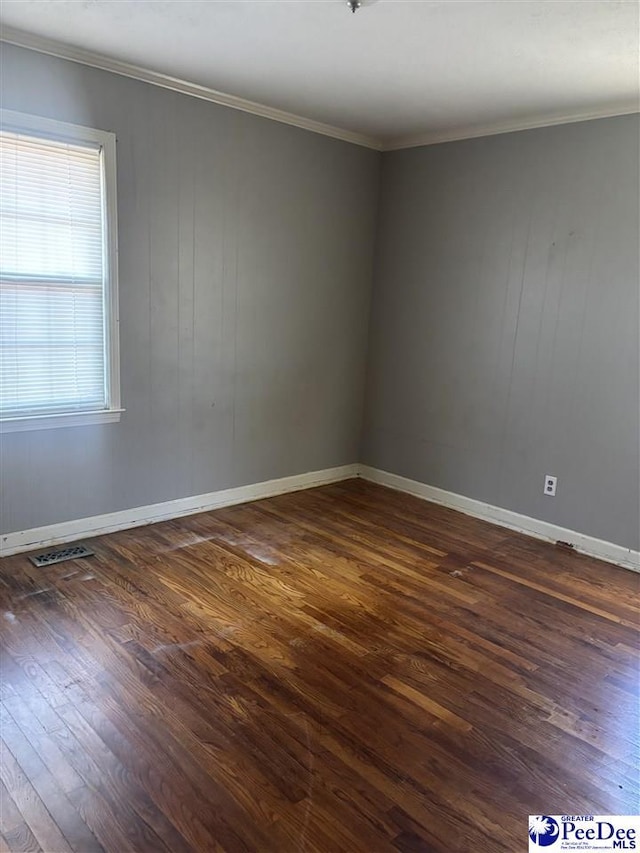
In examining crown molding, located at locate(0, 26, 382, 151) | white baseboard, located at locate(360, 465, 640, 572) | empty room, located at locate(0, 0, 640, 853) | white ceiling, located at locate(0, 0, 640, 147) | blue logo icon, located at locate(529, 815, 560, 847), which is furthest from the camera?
white baseboard, located at locate(360, 465, 640, 572)

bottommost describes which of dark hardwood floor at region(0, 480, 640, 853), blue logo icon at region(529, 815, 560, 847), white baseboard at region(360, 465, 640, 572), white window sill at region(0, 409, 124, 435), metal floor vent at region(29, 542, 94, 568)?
blue logo icon at region(529, 815, 560, 847)

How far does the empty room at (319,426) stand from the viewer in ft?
6.25

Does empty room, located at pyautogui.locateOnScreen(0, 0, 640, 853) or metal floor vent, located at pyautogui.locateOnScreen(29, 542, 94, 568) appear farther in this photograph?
metal floor vent, located at pyautogui.locateOnScreen(29, 542, 94, 568)

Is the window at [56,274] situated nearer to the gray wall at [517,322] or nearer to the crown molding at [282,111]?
the crown molding at [282,111]

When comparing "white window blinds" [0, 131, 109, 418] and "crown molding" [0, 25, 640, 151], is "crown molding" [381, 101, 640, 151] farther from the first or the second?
"white window blinds" [0, 131, 109, 418]

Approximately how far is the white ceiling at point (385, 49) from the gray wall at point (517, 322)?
14.4 inches

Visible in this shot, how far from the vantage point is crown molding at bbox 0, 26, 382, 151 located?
288cm

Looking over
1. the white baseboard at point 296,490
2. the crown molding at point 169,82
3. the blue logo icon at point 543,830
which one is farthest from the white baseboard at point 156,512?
the blue logo icon at point 543,830

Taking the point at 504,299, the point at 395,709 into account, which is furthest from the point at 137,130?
the point at 395,709

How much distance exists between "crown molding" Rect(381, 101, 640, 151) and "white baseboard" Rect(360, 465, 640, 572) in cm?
237

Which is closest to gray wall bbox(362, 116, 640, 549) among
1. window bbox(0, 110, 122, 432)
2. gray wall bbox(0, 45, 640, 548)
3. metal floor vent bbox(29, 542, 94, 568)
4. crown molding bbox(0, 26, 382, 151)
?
gray wall bbox(0, 45, 640, 548)

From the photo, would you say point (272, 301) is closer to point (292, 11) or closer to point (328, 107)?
point (328, 107)

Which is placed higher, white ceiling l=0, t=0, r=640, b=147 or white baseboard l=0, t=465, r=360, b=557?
white ceiling l=0, t=0, r=640, b=147

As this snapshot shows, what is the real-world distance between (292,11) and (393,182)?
2205 millimetres
